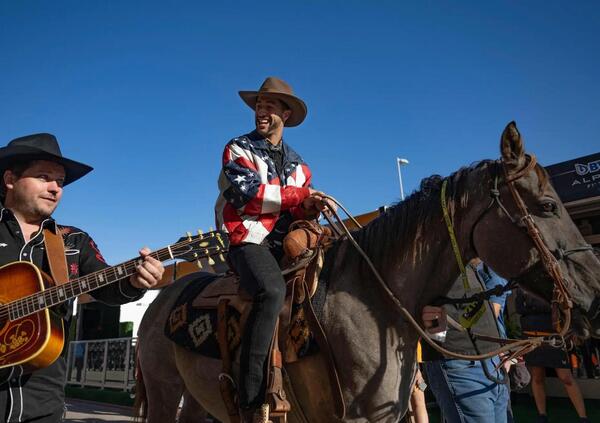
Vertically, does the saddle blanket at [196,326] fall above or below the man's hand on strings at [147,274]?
below

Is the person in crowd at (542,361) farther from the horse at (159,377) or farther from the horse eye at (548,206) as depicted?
the horse at (159,377)

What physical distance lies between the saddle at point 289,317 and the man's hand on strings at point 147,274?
0.51 meters

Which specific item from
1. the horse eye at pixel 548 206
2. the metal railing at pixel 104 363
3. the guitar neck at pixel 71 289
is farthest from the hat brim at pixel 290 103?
the metal railing at pixel 104 363

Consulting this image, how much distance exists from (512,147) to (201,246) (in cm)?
188

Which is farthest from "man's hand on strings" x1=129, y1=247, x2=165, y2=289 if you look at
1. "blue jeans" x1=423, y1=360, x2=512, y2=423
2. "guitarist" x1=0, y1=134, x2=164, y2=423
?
"blue jeans" x1=423, y1=360, x2=512, y2=423

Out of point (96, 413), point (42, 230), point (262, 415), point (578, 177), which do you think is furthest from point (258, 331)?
point (96, 413)

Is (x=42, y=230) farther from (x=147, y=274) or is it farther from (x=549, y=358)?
(x=549, y=358)

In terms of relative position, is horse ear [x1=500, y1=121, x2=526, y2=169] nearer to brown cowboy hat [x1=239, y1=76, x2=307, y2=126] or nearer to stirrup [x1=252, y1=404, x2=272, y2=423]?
brown cowboy hat [x1=239, y1=76, x2=307, y2=126]

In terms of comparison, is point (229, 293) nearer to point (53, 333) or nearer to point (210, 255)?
point (210, 255)

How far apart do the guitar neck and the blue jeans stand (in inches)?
82.5

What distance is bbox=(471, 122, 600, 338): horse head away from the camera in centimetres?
198

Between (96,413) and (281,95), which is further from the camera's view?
(96,413)

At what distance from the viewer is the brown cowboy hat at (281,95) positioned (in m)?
3.04

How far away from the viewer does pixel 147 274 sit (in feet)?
7.59
